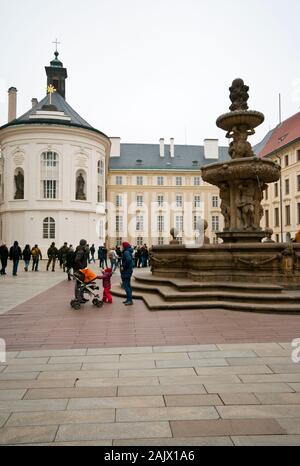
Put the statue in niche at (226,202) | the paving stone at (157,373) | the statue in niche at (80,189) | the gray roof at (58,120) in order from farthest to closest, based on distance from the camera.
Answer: the statue in niche at (80,189) < the gray roof at (58,120) < the statue in niche at (226,202) < the paving stone at (157,373)

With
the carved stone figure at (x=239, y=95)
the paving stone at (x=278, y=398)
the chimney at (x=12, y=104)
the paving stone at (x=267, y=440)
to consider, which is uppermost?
the chimney at (x=12, y=104)

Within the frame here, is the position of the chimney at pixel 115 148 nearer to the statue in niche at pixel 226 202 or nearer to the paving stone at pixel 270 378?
the statue in niche at pixel 226 202

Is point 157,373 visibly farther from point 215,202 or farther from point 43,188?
point 215,202

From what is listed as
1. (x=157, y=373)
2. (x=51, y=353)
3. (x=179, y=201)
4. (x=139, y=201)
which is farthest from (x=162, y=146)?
(x=157, y=373)

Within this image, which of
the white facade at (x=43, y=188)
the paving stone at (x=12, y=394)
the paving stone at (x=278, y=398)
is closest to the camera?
the paving stone at (x=278, y=398)

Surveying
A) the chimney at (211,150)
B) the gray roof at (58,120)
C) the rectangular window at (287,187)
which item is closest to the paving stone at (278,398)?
the gray roof at (58,120)

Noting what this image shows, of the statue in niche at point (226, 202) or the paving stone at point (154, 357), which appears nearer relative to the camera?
the paving stone at point (154, 357)

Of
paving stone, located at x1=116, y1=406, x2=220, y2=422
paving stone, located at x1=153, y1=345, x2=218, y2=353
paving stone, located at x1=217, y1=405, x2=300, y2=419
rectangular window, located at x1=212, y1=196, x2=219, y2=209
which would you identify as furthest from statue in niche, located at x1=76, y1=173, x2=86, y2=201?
paving stone, located at x1=217, y1=405, x2=300, y2=419

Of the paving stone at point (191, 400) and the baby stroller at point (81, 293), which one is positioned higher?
the baby stroller at point (81, 293)

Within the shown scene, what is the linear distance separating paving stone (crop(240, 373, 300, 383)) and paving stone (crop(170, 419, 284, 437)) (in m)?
1.03

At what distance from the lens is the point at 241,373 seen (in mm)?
4574

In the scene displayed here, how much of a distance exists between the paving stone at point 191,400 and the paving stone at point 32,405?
3.28 feet

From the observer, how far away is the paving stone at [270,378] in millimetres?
4293
